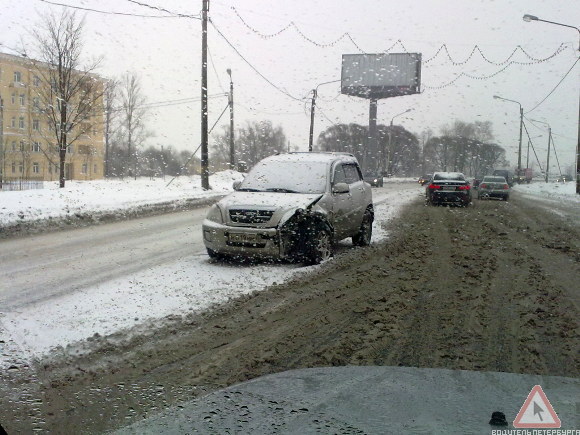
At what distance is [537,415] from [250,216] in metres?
5.93

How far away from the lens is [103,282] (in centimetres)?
722

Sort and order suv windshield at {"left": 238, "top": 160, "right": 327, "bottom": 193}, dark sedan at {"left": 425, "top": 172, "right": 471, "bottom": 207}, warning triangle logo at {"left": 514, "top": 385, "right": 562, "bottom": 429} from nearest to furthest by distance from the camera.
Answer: warning triangle logo at {"left": 514, "top": 385, "right": 562, "bottom": 429} → suv windshield at {"left": 238, "top": 160, "right": 327, "bottom": 193} → dark sedan at {"left": 425, "top": 172, "right": 471, "bottom": 207}

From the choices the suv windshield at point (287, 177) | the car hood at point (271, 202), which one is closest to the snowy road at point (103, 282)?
the car hood at point (271, 202)

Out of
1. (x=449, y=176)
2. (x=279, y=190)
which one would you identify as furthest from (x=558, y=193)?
(x=279, y=190)

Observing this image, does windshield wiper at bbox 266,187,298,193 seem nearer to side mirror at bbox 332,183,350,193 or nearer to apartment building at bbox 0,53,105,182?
side mirror at bbox 332,183,350,193

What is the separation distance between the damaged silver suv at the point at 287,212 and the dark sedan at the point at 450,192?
16154 millimetres

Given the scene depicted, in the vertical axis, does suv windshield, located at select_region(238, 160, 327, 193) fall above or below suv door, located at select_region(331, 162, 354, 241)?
above

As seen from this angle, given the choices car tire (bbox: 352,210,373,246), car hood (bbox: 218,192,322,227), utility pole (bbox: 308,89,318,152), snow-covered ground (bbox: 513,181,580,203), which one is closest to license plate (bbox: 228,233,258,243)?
car hood (bbox: 218,192,322,227)

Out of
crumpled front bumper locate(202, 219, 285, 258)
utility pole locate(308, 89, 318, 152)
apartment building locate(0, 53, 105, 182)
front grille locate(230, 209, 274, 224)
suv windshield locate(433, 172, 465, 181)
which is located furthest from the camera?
utility pole locate(308, 89, 318, 152)

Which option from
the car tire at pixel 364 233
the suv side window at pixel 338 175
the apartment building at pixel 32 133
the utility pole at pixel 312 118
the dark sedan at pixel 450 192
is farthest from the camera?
the utility pole at pixel 312 118

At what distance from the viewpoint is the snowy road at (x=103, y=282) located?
5.27 metres

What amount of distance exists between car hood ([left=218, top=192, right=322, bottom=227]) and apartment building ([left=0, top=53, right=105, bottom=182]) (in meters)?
26.3

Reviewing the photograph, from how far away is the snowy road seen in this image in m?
5.27

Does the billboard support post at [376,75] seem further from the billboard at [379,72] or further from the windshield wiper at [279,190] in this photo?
the windshield wiper at [279,190]
